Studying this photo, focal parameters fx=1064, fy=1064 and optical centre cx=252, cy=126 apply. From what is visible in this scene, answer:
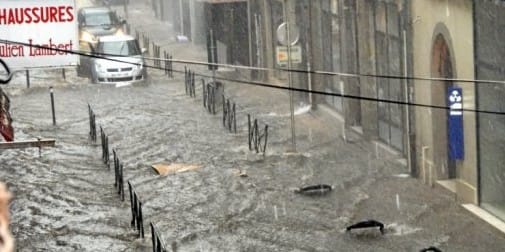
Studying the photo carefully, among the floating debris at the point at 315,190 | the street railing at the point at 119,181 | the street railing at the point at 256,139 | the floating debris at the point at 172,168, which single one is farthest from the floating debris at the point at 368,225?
the street railing at the point at 256,139

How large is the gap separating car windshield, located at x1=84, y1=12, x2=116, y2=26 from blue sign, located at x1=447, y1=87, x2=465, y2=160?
26405mm

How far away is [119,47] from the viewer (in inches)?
1481

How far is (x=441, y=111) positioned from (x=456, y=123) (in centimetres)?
136

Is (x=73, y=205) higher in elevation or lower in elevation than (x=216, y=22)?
lower

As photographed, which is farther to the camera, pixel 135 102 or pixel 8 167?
pixel 135 102

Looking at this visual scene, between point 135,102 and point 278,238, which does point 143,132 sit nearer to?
point 135,102

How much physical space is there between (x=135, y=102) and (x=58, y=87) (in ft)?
16.7

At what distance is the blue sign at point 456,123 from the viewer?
59.0 feet

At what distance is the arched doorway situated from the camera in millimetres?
19328

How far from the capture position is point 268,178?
20828 mm

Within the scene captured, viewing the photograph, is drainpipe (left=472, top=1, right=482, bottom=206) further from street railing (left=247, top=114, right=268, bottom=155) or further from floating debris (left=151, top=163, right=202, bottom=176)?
floating debris (left=151, top=163, right=202, bottom=176)

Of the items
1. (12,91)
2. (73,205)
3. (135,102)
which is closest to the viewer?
(73,205)

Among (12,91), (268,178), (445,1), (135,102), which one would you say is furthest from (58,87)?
(445,1)

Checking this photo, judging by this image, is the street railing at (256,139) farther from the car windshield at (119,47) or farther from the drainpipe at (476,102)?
the car windshield at (119,47)
